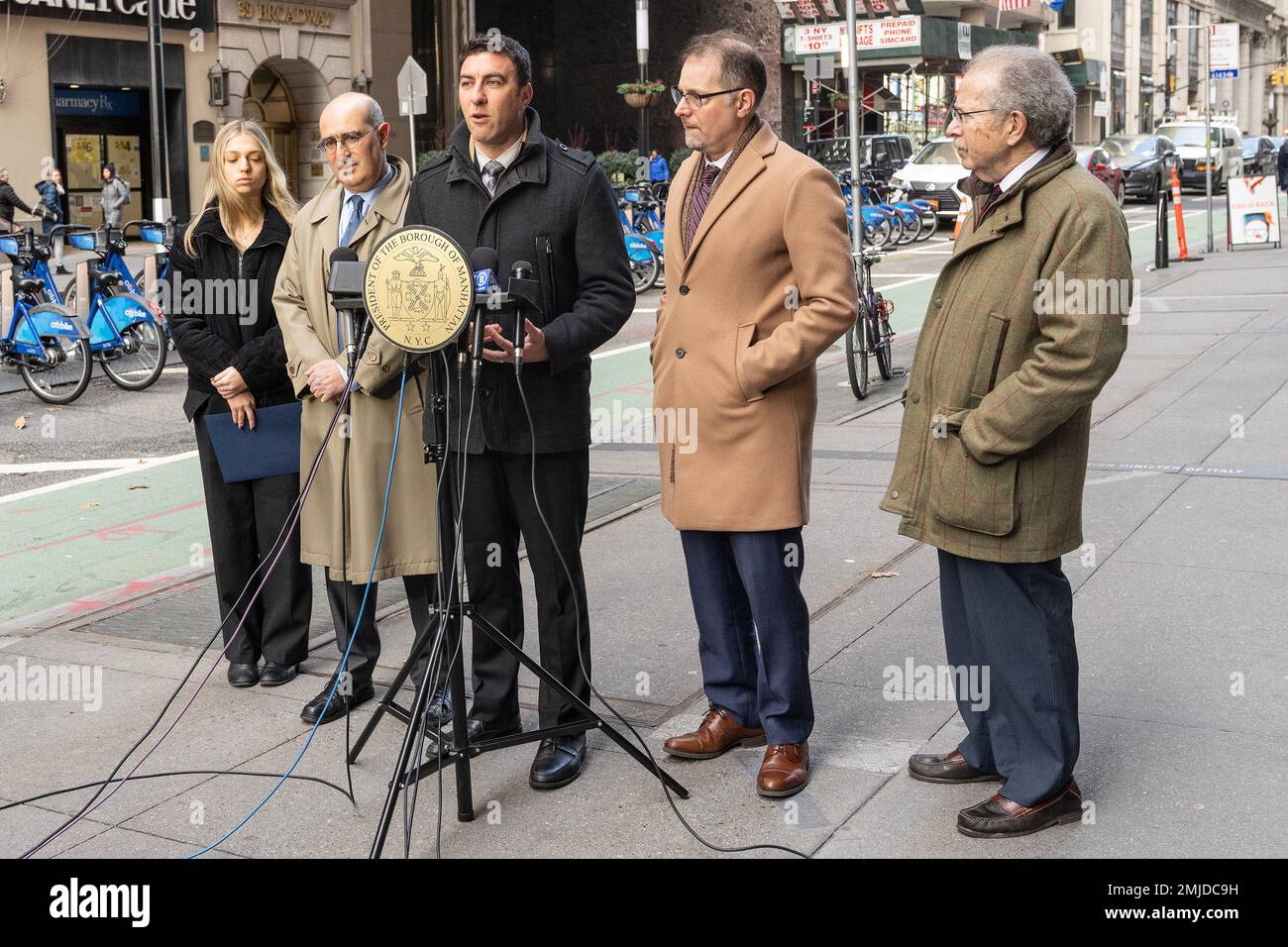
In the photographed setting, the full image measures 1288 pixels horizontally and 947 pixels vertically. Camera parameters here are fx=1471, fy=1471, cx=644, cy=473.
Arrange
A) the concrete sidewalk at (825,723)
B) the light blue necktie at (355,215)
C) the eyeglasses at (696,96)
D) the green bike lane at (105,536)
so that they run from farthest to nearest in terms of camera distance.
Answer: the green bike lane at (105,536)
the light blue necktie at (355,215)
the eyeglasses at (696,96)
the concrete sidewalk at (825,723)

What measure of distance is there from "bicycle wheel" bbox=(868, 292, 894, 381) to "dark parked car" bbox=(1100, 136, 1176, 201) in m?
27.6

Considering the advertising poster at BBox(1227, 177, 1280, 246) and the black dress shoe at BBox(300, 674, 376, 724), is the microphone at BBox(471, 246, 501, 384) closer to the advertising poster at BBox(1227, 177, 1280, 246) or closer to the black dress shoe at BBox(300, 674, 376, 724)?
the black dress shoe at BBox(300, 674, 376, 724)

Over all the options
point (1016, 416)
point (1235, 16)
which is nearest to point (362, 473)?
point (1016, 416)

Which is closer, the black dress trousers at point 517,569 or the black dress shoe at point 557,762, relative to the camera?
the black dress shoe at point 557,762

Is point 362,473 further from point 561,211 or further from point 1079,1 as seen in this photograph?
point 1079,1

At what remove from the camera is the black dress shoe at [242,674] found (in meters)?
5.38

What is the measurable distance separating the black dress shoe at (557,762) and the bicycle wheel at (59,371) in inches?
374

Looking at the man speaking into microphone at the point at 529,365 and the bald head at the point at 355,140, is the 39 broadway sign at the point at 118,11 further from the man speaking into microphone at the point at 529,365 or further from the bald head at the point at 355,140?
the man speaking into microphone at the point at 529,365

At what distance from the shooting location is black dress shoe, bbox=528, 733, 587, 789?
4.34 meters

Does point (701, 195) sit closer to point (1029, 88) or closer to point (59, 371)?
point (1029, 88)

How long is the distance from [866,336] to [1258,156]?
4200 centimetres

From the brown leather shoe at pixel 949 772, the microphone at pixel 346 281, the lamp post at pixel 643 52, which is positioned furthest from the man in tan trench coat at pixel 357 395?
the lamp post at pixel 643 52

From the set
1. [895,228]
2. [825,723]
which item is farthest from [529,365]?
[895,228]
